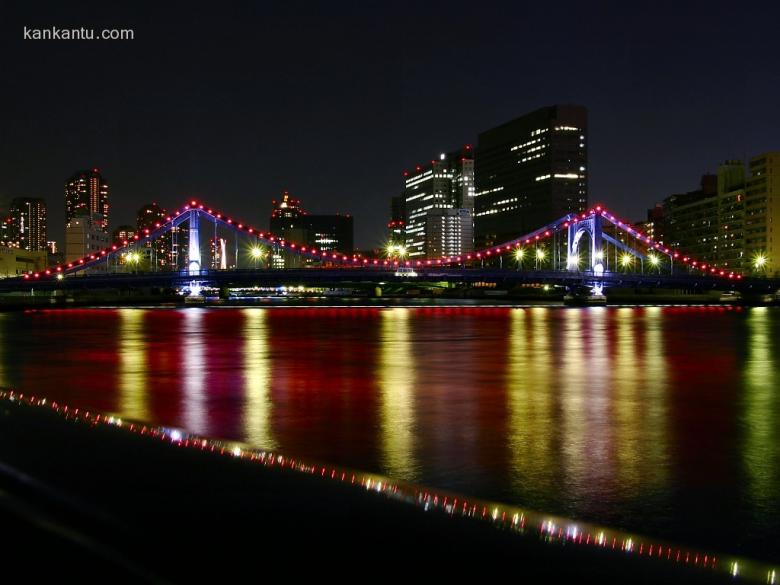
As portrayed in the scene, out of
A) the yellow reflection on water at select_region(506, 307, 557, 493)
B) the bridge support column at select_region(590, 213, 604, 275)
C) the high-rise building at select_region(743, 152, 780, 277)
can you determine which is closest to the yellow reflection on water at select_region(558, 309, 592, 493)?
the yellow reflection on water at select_region(506, 307, 557, 493)

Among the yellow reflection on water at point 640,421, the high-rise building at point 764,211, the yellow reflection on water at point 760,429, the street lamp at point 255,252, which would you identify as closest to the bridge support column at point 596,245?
the street lamp at point 255,252

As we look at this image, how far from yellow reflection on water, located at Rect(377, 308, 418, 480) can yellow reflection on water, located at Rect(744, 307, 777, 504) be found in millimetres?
3045

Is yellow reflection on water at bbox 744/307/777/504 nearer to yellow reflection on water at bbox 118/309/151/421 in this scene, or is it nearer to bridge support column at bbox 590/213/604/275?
yellow reflection on water at bbox 118/309/151/421

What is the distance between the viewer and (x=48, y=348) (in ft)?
79.0

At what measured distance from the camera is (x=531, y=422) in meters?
10.2

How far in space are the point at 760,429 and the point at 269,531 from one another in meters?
6.70

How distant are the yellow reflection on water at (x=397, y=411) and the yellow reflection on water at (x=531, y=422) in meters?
1.07

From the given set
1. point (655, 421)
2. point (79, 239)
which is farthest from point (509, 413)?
point (79, 239)

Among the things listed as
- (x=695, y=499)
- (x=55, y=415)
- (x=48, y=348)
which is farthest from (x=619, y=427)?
(x=48, y=348)

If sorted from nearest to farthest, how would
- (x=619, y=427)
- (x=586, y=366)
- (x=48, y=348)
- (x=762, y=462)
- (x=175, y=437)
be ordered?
(x=762, y=462) < (x=175, y=437) < (x=619, y=427) < (x=586, y=366) < (x=48, y=348)

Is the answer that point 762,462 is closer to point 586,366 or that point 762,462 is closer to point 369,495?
point 369,495

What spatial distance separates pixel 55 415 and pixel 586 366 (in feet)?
37.9

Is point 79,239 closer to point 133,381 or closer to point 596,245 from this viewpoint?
point 596,245

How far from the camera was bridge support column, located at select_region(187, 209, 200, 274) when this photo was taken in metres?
97.1
